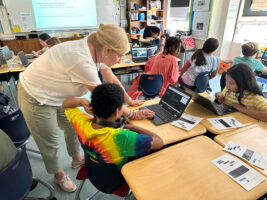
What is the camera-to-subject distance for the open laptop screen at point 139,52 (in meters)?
3.60

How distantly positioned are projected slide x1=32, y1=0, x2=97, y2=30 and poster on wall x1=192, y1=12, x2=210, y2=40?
3.16 metres

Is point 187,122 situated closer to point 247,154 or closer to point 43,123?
point 247,154

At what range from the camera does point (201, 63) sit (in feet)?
8.66

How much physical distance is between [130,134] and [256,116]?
1112 mm

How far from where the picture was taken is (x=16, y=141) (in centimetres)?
168

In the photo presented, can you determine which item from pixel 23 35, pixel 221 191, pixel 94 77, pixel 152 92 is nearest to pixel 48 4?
pixel 23 35

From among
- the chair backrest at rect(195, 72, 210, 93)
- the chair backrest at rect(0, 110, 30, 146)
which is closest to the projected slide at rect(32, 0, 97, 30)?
the chair backrest at rect(195, 72, 210, 93)

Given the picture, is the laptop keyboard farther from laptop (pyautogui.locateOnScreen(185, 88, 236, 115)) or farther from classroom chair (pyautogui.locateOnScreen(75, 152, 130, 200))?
classroom chair (pyautogui.locateOnScreen(75, 152, 130, 200))

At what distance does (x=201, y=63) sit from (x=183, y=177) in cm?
207

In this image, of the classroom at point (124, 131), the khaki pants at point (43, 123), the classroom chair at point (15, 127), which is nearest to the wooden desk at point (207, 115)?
the classroom at point (124, 131)

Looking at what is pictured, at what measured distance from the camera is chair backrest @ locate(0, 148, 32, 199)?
0.97 metres

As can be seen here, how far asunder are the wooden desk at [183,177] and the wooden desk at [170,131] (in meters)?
0.09

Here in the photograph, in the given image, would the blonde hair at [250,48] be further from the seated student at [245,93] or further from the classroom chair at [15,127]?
the classroom chair at [15,127]

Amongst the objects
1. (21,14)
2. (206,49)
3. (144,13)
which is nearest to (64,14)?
(21,14)
